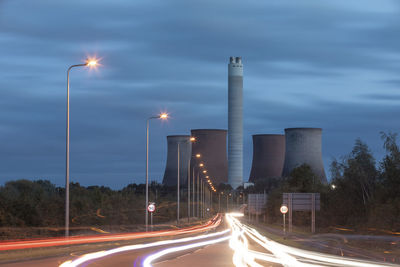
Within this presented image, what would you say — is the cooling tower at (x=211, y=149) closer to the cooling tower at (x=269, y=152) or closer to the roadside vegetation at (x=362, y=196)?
the cooling tower at (x=269, y=152)

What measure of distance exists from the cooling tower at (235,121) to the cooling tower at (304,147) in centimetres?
7240

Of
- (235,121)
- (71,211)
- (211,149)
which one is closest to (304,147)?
(211,149)

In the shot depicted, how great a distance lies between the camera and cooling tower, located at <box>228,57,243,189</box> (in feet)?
586

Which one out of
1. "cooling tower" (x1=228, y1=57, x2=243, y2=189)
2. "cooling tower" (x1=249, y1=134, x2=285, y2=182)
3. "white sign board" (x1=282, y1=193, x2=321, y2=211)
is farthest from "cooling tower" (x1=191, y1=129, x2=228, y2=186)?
"white sign board" (x1=282, y1=193, x2=321, y2=211)

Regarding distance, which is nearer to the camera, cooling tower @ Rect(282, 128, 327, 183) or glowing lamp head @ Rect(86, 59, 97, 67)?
glowing lamp head @ Rect(86, 59, 97, 67)

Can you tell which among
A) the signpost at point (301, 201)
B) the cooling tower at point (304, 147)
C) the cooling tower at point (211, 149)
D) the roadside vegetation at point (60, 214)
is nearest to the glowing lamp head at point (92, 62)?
the roadside vegetation at point (60, 214)

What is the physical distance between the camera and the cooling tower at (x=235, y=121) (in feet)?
586

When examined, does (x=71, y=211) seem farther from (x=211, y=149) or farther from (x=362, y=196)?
(x=211, y=149)

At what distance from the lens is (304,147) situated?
104188 mm

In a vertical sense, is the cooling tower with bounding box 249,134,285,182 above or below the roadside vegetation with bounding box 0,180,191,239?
above

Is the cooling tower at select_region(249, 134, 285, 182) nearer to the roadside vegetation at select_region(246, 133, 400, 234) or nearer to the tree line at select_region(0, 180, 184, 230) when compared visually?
the tree line at select_region(0, 180, 184, 230)

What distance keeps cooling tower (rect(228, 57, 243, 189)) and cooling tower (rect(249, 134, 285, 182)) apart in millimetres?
40625

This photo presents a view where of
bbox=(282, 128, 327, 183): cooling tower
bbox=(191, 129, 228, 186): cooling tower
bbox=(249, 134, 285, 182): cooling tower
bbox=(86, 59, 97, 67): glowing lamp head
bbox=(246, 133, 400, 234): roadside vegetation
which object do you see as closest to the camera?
bbox=(86, 59, 97, 67): glowing lamp head

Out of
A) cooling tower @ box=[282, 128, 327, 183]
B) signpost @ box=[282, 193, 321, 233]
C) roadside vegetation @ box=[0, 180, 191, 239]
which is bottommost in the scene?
roadside vegetation @ box=[0, 180, 191, 239]
